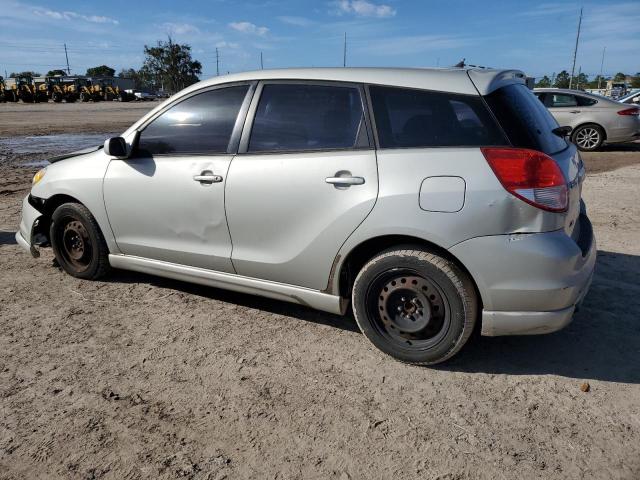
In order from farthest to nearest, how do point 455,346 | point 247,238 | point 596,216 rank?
point 596,216 → point 247,238 → point 455,346

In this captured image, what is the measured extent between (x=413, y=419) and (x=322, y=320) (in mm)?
1321

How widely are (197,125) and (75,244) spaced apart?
1.71 m

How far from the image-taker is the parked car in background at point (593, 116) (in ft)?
41.7

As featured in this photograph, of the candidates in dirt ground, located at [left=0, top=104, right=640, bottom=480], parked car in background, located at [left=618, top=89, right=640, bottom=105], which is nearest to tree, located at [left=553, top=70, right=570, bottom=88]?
parked car in background, located at [left=618, top=89, right=640, bottom=105]

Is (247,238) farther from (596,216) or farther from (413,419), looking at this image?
(596,216)

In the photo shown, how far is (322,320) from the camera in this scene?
3.87 m

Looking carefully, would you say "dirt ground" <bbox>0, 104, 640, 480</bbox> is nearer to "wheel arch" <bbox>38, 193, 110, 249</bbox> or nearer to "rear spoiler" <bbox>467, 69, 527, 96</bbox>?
"wheel arch" <bbox>38, 193, 110, 249</bbox>

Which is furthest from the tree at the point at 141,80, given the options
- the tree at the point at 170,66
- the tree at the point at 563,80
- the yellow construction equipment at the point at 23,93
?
the tree at the point at 563,80

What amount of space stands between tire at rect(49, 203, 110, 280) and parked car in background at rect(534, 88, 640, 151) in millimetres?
11514

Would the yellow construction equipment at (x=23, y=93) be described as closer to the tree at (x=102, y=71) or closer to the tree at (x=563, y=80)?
the tree at (x=563, y=80)

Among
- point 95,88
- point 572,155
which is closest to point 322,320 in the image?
point 572,155

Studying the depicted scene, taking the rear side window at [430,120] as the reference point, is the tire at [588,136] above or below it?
below

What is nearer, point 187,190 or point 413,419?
point 413,419

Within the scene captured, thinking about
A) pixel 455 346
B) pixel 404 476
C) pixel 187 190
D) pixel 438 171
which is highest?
pixel 438 171
